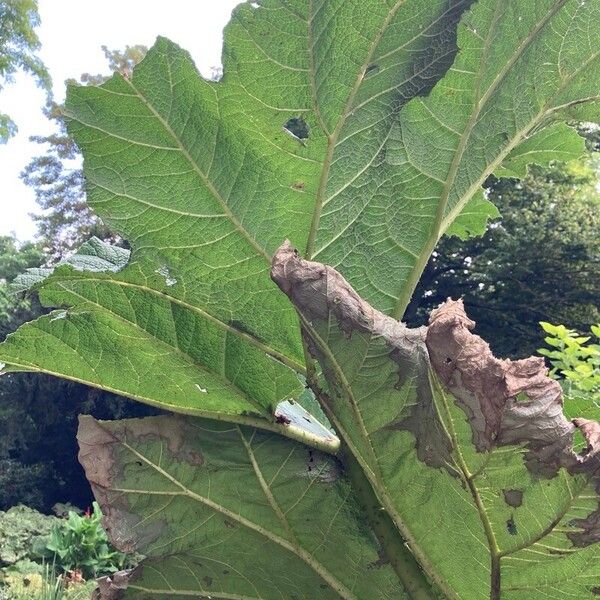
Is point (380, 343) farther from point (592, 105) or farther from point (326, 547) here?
point (592, 105)

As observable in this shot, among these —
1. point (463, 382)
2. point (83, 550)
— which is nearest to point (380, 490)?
point (463, 382)

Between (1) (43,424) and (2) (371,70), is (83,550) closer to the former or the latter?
(1) (43,424)

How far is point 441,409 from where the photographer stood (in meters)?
0.67

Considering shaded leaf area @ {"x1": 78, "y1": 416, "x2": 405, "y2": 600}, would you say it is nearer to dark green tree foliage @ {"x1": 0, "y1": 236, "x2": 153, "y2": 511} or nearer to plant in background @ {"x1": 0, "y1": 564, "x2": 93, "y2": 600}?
plant in background @ {"x1": 0, "y1": 564, "x2": 93, "y2": 600}

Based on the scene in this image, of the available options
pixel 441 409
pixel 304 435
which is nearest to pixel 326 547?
pixel 304 435

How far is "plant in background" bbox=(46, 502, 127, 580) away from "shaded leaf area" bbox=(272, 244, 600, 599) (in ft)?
23.0

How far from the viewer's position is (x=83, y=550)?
7336 millimetres

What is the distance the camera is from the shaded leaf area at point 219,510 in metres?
0.84

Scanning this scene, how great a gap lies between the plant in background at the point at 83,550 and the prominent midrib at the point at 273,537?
22.5 ft

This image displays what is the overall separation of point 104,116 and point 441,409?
18.7 inches

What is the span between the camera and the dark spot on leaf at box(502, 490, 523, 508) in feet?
2.25

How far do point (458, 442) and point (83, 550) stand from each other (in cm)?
745

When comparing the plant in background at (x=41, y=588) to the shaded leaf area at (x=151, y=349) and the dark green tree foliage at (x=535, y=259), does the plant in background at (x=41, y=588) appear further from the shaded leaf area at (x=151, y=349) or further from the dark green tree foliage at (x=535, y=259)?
the dark green tree foliage at (x=535, y=259)

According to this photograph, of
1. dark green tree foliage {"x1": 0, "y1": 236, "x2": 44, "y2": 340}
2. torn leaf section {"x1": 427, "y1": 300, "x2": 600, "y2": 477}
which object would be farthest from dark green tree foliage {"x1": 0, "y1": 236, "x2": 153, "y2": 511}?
torn leaf section {"x1": 427, "y1": 300, "x2": 600, "y2": 477}
